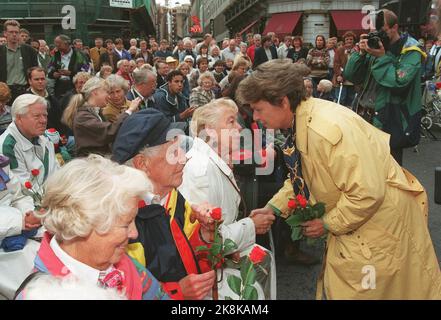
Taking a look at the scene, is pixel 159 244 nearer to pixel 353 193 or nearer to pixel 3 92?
pixel 353 193

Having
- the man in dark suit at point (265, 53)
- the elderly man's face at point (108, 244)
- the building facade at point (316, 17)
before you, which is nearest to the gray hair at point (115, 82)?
the elderly man's face at point (108, 244)

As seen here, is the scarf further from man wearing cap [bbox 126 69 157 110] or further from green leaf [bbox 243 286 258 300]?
man wearing cap [bbox 126 69 157 110]

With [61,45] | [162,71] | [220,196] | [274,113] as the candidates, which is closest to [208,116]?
[220,196]

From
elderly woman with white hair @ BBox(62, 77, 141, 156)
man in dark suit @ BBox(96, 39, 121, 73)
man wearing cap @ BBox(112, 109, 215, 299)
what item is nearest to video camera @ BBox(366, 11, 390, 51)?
man wearing cap @ BBox(112, 109, 215, 299)

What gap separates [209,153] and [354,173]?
1.09 meters

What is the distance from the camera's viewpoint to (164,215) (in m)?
2.26

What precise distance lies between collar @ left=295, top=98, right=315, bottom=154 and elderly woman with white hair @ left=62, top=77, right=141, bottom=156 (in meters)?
2.35

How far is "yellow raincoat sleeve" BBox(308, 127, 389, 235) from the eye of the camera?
85.0 inches

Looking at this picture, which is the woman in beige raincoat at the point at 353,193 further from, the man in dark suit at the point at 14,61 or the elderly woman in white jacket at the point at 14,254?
the man in dark suit at the point at 14,61

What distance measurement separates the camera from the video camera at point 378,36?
4027 millimetres

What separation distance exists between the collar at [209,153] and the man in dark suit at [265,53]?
31.7ft

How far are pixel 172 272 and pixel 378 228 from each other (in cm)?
107

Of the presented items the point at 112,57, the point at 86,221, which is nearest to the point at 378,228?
the point at 86,221
